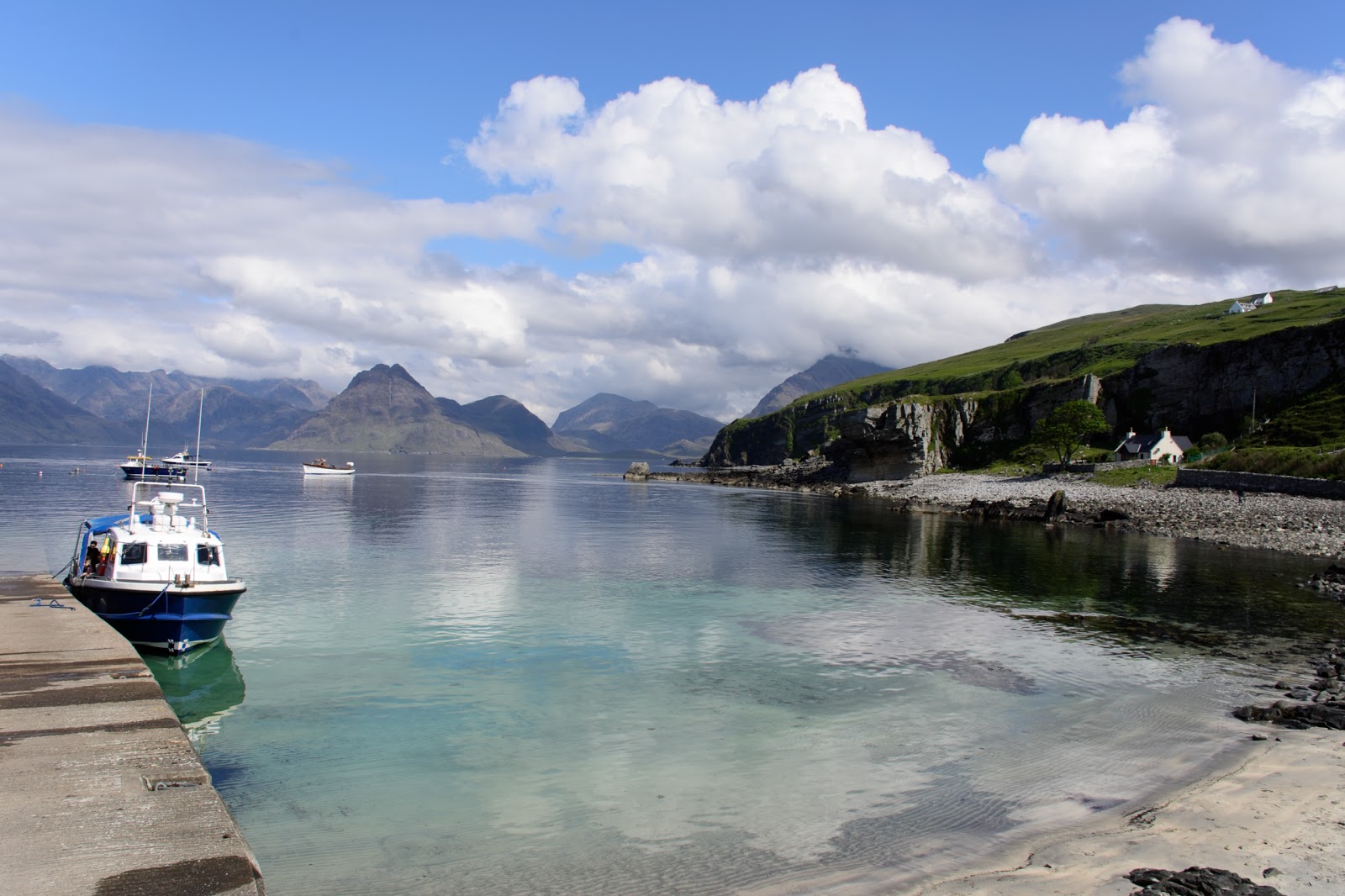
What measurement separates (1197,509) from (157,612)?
86.8 m

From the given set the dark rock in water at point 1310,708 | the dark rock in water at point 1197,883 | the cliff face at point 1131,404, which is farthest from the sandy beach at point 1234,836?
the cliff face at point 1131,404

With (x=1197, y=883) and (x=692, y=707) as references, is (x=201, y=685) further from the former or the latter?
(x=1197, y=883)

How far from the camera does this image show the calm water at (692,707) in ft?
50.5

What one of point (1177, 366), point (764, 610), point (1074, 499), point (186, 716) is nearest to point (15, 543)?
point (186, 716)

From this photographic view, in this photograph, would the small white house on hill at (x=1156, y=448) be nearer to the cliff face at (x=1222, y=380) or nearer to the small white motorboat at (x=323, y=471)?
the cliff face at (x=1222, y=380)

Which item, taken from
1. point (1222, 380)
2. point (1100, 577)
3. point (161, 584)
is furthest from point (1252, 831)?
point (1222, 380)

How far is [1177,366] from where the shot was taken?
13462 centimetres

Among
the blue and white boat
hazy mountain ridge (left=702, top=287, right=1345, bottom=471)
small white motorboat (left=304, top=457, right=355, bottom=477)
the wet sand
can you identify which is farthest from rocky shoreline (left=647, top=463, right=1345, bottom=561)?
small white motorboat (left=304, top=457, right=355, bottom=477)

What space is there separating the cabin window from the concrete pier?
8.27 m

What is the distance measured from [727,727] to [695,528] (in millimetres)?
58351

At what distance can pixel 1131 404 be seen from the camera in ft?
466

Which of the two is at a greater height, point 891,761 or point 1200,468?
point 1200,468

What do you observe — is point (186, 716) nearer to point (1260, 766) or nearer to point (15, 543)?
point (1260, 766)

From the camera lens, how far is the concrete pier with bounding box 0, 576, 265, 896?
34.6 feet
